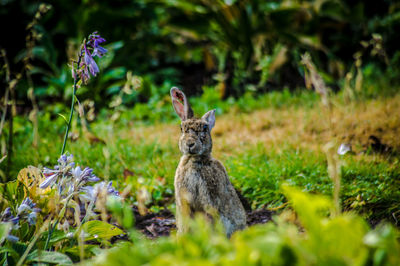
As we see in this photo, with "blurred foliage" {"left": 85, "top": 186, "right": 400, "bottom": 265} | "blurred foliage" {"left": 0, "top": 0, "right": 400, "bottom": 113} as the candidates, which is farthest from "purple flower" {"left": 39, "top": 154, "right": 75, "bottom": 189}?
"blurred foliage" {"left": 0, "top": 0, "right": 400, "bottom": 113}

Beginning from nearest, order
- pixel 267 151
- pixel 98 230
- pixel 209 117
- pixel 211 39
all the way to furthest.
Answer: pixel 98 230, pixel 209 117, pixel 267 151, pixel 211 39

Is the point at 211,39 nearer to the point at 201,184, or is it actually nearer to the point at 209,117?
the point at 209,117

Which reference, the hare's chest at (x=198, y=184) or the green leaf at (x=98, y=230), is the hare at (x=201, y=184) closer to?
the hare's chest at (x=198, y=184)

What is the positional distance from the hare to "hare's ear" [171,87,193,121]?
0.04m

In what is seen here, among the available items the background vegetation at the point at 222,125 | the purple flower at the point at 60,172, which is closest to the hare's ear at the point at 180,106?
the background vegetation at the point at 222,125

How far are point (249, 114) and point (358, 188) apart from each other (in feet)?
9.15

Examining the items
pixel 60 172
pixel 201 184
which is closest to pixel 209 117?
pixel 201 184

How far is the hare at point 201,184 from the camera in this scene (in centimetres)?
257

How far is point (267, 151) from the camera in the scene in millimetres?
4383

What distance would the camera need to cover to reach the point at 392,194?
3.24 metres

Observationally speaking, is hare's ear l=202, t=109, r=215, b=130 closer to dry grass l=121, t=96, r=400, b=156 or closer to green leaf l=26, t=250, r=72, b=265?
green leaf l=26, t=250, r=72, b=265

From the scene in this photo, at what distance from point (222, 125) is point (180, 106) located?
2.65 m

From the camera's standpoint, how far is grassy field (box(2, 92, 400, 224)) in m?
3.55

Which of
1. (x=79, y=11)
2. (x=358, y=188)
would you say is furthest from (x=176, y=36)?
(x=358, y=188)
